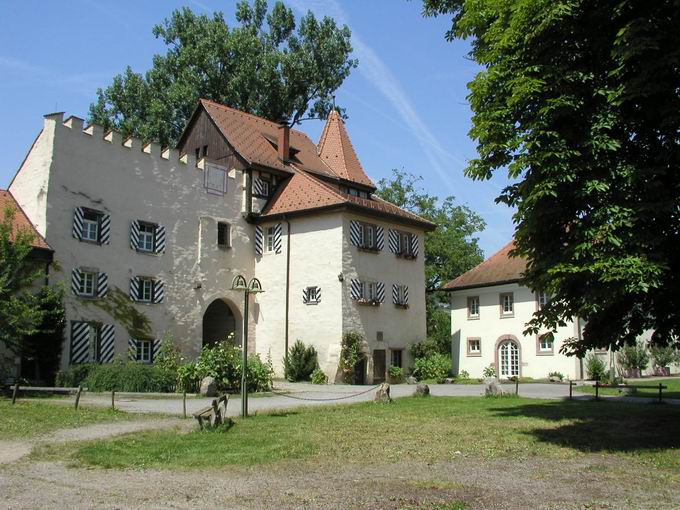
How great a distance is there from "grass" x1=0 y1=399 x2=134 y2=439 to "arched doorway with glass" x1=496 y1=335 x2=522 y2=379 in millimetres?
21831

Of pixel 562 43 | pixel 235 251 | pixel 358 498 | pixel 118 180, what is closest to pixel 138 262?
pixel 118 180

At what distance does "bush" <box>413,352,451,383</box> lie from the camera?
31031 mm

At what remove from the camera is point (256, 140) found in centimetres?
3397

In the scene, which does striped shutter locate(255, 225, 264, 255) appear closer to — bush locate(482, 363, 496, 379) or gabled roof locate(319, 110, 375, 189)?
gabled roof locate(319, 110, 375, 189)

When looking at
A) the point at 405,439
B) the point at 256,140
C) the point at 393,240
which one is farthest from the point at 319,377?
the point at 405,439

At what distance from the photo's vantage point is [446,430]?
12.7 m

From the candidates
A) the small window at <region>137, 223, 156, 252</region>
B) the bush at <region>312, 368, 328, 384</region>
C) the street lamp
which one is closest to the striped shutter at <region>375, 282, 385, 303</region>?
the bush at <region>312, 368, 328, 384</region>

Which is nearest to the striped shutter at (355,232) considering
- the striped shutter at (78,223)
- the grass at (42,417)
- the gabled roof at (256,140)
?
the gabled roof at (256,140)

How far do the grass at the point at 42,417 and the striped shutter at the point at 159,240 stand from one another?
11.2 m

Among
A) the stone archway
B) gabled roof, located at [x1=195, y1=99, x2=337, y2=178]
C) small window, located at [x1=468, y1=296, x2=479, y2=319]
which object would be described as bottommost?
the stone archway

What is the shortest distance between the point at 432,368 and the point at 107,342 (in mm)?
14028

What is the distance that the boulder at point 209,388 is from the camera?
2008cm

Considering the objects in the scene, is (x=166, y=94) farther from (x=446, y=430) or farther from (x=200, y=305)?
(x=446, y=430)

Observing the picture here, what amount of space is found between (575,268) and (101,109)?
121 ft
